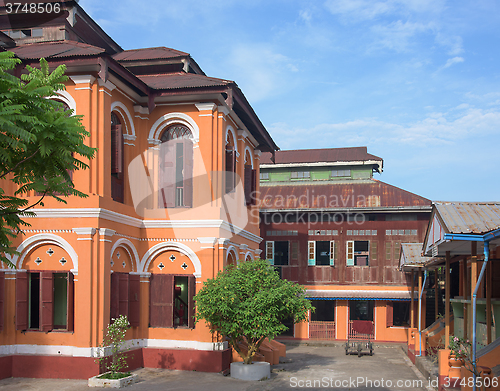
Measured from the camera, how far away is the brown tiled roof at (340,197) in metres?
25.9

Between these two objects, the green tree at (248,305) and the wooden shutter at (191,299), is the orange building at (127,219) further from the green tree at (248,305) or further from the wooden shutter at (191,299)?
the green tree at (248,305)

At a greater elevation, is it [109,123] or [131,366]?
[109,123]

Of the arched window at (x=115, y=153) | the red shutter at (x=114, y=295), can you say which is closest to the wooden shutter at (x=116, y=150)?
the arched window at (x=115, y=153)

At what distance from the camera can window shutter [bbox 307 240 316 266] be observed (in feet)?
85.9

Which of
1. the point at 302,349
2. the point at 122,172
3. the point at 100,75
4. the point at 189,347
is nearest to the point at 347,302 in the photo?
the point at 302,349

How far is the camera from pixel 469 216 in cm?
1067

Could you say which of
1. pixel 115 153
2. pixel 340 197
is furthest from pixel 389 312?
pixel 115 153

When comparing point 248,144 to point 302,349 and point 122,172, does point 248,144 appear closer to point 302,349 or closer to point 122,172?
point 122,172

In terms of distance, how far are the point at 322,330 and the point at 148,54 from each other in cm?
1539

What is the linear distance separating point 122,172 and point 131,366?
560cm

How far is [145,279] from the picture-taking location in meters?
16.1

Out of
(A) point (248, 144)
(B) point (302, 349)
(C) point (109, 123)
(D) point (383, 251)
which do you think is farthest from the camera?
(D) point (383, 251)

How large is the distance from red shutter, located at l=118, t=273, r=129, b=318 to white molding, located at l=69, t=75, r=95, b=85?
536 centimetres

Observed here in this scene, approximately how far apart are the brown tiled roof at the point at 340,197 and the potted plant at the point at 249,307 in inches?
474
